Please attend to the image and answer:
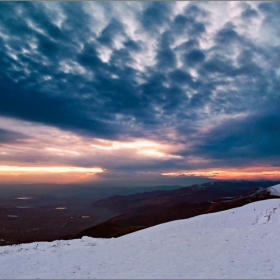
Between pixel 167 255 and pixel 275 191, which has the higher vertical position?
pixel 275 191

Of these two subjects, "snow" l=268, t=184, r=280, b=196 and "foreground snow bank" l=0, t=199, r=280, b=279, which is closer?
"foreground snow bank" l=0, t=199, r=280, b=279

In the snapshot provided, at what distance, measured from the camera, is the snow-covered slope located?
17.4 m

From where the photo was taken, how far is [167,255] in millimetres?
21578

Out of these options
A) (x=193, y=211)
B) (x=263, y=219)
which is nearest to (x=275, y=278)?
(x=263, y=219)

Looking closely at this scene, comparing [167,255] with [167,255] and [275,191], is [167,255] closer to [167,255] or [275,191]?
[167,255]

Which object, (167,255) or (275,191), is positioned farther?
(275,191)

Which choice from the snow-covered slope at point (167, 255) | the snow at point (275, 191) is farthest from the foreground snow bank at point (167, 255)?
the snow at point (275, 191)

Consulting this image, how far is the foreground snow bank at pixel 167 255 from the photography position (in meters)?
17.4

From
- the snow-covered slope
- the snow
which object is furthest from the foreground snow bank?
the snow

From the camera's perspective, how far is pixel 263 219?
3206 cm

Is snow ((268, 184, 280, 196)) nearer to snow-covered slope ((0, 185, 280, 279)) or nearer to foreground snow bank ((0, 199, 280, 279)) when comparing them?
snow-covered slope ((0, 185, 280, 279))

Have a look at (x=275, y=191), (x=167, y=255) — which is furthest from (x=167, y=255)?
(x=275, y=191)

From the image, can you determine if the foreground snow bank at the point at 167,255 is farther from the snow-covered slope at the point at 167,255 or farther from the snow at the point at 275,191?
the snow at the point at 275,191

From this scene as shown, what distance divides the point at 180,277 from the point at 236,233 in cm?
1381
